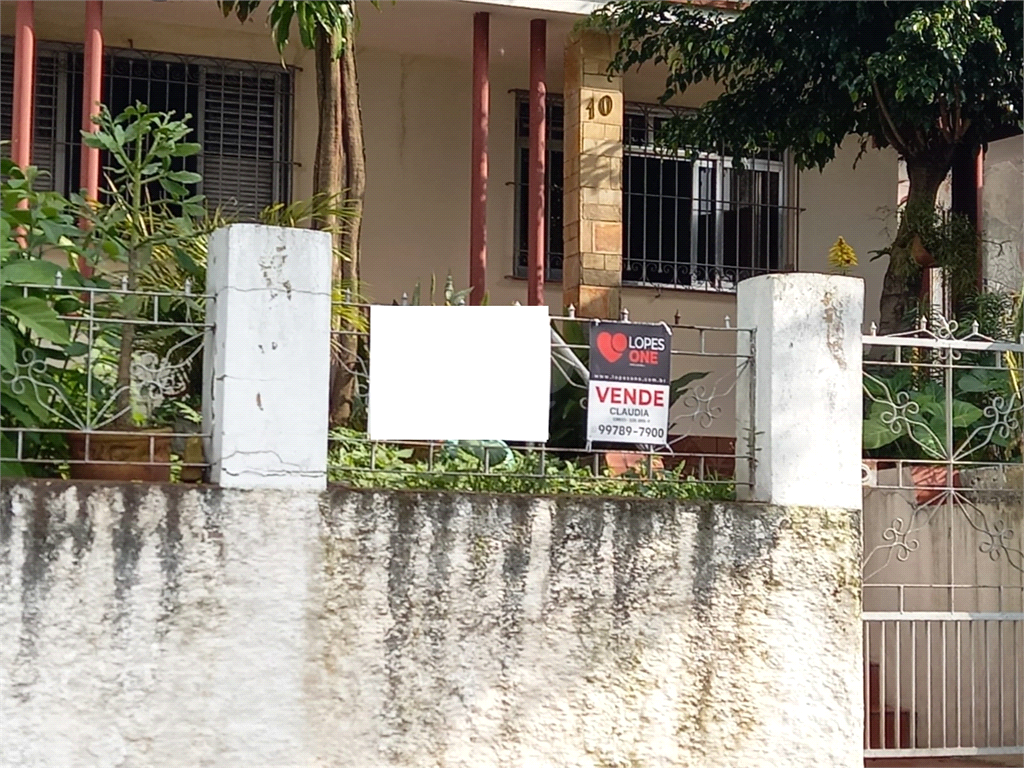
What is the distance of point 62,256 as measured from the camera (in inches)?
387

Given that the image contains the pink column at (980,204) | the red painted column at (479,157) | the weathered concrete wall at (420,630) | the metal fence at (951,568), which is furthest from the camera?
the pink column at (980,204)

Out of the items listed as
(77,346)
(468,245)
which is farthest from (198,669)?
(468,245)

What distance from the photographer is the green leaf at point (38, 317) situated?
5.61 metres

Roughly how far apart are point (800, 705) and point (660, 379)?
1499mm

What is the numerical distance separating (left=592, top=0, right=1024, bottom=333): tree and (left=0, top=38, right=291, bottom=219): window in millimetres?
2530

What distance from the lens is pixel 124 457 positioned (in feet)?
18.8

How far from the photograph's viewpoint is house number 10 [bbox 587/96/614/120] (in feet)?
34.6

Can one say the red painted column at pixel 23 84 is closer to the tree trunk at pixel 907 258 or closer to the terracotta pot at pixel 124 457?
the terracotta pot at pixel 124 457

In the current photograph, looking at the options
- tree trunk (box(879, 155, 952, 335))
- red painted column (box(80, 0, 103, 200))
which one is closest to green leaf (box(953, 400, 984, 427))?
tree trunk (box(879, 155, 952, 335))

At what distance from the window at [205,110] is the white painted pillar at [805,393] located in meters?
5.27

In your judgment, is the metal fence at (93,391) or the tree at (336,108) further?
the tree at (336,108)

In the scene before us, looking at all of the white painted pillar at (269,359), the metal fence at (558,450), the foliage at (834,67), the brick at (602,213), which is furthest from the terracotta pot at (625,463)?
the brick at (602,213)

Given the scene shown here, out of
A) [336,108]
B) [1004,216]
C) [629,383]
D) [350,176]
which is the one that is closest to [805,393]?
[629,383]

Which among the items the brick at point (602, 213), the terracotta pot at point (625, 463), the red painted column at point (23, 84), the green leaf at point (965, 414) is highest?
the red painted column at point (23, 84)
